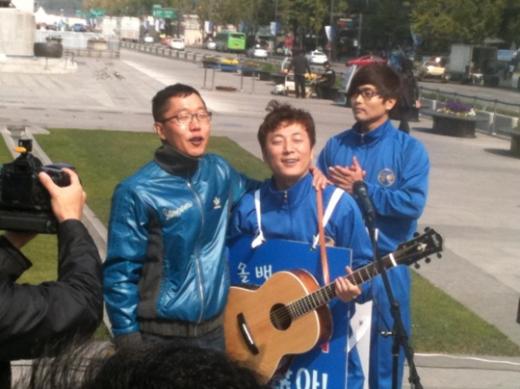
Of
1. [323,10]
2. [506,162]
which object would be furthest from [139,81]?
[323,10]

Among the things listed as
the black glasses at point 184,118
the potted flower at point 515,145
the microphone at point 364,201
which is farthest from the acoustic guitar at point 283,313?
the potted flower at point 515,145

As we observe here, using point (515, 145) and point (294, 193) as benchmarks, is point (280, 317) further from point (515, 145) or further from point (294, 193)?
point (515, 145)

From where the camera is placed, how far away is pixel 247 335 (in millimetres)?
4297

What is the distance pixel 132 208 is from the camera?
403 cm

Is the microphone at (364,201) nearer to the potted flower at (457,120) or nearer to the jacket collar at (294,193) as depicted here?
the jacket collar at (294,193)

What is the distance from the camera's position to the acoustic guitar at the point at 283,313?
4.23m

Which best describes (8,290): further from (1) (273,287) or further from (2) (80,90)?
(2) (80,90)

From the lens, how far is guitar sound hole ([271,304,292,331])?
424 cm

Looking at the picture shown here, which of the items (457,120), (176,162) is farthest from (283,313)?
(457,120)

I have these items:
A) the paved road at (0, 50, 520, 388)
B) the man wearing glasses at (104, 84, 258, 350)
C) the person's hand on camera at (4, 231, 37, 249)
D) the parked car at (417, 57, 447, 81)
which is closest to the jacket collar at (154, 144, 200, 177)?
the man wearing glasses at (104, 84, 258, 350)

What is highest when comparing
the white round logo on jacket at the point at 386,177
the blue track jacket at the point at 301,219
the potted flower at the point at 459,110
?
the white round logo on jacket at the point at 386,177

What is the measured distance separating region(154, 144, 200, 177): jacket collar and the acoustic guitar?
0.54 meters

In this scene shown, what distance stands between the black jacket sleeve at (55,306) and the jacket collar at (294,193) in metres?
1.63

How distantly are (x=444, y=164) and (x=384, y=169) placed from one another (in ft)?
50.0
